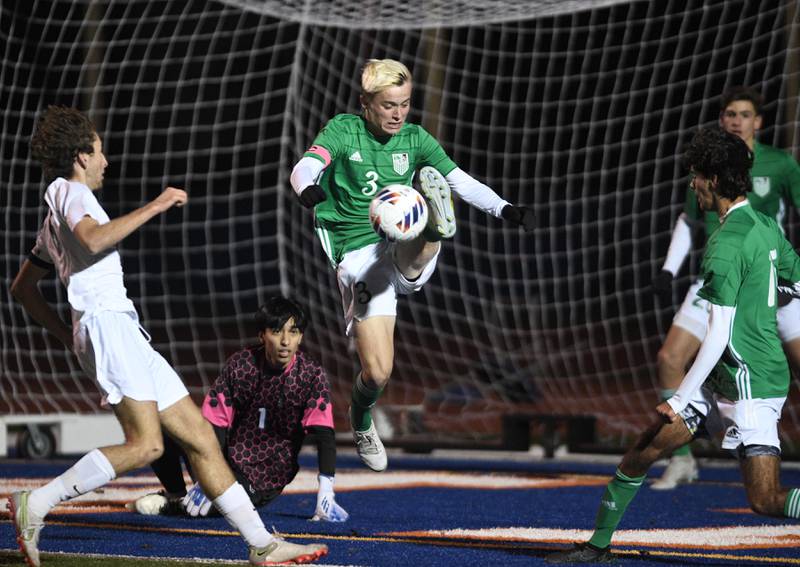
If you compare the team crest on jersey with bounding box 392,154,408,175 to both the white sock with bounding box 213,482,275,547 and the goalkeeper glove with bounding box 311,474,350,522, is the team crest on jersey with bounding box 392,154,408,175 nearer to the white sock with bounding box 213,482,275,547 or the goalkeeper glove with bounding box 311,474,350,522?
the goalkeeper glove with bounding box 311,474,350,522

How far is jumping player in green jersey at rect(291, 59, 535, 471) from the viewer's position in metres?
4.94

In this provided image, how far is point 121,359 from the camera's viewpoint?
3828 mm

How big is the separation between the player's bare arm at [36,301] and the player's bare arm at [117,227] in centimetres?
64

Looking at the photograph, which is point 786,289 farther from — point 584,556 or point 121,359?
point 121,359

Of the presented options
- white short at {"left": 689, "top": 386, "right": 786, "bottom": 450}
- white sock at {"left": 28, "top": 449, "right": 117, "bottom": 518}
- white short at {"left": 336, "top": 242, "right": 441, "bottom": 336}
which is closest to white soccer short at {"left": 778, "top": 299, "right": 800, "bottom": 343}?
white short at {"left": 689, "top": 386, "right": 786, "bottom": 450}

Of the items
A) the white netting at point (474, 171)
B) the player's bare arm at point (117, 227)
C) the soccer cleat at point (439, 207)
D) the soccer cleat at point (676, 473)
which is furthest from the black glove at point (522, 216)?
the white netting at point (474, 171)

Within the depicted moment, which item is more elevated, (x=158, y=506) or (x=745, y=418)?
(x=745, y=418)

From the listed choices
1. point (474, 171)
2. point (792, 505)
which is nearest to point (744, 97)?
point (792, 505)

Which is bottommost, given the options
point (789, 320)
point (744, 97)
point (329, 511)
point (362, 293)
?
point (329, 511)

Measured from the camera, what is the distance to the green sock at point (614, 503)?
13.4 ft

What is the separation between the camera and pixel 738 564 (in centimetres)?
409

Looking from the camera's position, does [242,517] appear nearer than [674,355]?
Yes

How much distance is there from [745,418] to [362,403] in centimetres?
201

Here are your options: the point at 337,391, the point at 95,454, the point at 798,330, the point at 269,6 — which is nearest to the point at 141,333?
the point at 95,454
